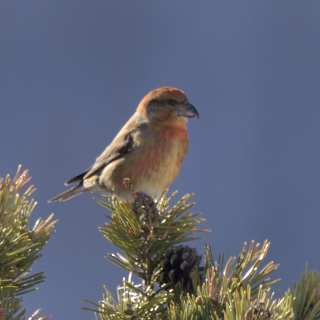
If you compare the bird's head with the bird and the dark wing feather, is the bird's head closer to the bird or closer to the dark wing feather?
the bird

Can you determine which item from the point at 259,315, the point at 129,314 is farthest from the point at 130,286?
the point at 259,315

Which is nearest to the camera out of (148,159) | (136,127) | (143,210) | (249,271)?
(249,271)

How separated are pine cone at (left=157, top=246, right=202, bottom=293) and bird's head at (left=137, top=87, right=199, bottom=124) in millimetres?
1608

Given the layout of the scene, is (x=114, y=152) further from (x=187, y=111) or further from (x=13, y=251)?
(x=13, y=251)

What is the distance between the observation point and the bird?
258 cm

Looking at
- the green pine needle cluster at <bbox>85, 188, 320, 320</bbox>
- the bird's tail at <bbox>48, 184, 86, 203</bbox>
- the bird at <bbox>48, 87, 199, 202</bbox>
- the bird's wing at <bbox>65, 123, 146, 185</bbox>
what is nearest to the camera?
the green pine needle cluster at <bbox>85, 188, 320, 320</bbox>

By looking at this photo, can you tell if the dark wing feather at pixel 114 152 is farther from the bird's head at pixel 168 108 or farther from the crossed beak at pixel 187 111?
the crossed beak at pixel 187 111

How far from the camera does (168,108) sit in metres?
2.90

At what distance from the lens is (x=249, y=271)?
1164 mm

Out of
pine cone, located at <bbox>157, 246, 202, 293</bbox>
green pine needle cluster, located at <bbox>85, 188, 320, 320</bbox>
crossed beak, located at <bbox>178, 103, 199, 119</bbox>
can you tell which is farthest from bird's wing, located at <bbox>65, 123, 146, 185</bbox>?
pine cone, located at <bbox>157, 246, 202, 293</bbox>

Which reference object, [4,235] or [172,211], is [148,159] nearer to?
[172,211]

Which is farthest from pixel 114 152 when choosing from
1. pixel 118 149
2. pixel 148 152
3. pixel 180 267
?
pixel 180 267

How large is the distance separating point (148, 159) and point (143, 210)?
3.89 ft

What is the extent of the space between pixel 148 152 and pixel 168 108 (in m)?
0.38
